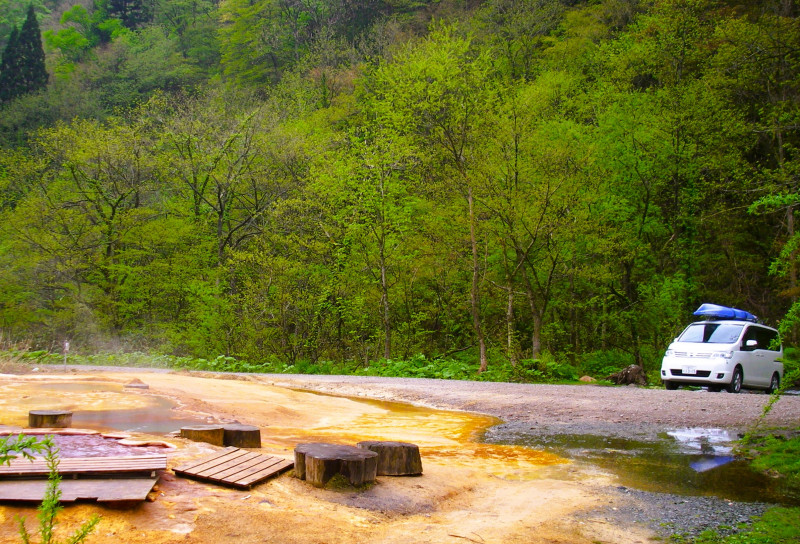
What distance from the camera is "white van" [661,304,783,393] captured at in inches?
569

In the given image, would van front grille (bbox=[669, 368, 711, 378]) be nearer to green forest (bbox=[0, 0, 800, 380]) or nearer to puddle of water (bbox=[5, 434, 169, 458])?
green forest (bbox=[0, 0, 800, 380])

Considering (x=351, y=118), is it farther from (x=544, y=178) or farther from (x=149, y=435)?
(x=149, y=435)

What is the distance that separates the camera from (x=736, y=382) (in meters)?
14.6

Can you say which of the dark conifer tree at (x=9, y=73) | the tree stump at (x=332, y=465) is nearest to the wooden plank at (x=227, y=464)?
the tree stump at (x=332, y=465)

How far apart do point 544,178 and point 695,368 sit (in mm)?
8270

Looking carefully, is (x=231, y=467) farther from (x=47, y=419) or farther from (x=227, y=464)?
(x=47, y=419)

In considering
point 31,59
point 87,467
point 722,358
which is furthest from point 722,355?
point 31,59

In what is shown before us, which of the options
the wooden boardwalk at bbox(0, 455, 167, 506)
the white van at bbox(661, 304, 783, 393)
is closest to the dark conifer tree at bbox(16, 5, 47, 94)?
the white van at bbox(661, 304, 783, 393)

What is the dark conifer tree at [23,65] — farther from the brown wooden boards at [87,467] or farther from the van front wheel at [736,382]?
the brown wooden boards at [87,467]

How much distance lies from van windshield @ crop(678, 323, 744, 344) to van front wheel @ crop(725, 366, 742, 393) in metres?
0.68

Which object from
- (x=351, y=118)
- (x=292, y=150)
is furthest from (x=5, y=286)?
(x=351, y=118)

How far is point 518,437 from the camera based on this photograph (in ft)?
31.0

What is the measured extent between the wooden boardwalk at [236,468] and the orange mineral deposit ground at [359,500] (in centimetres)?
8

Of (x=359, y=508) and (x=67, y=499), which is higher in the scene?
(x=67, y=499)
